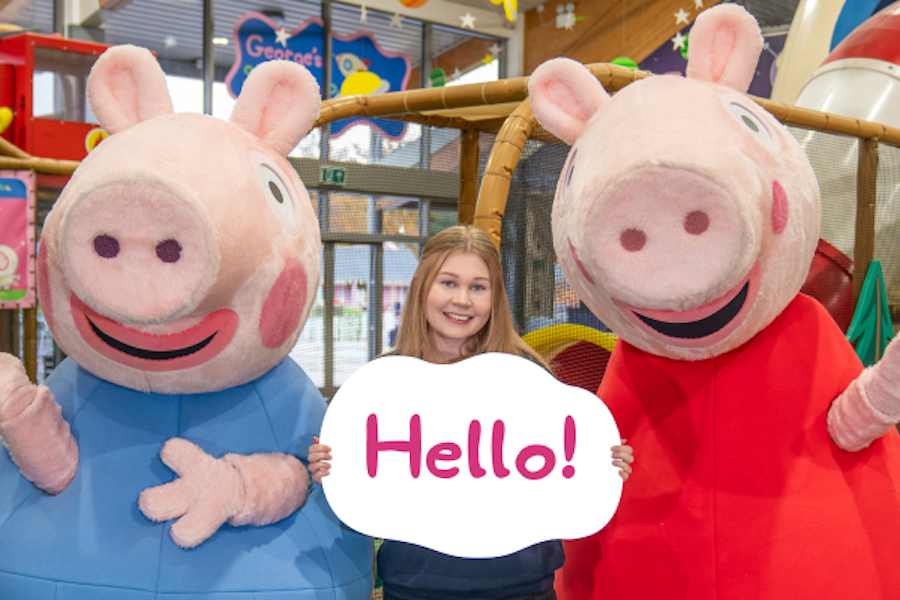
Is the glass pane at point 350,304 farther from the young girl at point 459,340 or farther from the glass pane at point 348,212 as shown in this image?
the young girl at point 459,340

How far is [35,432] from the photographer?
1.33 m

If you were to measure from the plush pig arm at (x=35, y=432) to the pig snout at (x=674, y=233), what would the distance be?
3.47ft

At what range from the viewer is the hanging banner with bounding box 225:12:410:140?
7430mm

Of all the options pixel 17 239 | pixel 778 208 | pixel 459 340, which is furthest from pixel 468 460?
pixel 17 239

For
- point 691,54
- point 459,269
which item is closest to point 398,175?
point 459,269

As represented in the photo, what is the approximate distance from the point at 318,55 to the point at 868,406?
741 centimetres

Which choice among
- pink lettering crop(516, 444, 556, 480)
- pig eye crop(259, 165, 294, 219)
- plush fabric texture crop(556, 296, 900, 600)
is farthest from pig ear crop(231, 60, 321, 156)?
plush fabric texture crop(556, 296, 900, 600)

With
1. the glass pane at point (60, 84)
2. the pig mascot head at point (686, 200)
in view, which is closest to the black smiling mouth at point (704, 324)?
the pig mascot head at point (686, 200)

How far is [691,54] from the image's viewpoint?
1.51 m

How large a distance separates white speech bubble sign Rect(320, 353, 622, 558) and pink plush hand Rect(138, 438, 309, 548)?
14cm

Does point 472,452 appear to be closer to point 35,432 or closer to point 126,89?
point 35,432

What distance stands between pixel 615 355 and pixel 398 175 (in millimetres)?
1800

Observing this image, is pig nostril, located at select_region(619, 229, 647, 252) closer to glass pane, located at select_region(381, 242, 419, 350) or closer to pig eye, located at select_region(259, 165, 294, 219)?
pig eye, located at select_region(259, 165, 294, 219)

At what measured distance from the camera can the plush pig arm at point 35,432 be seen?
1307 mm
